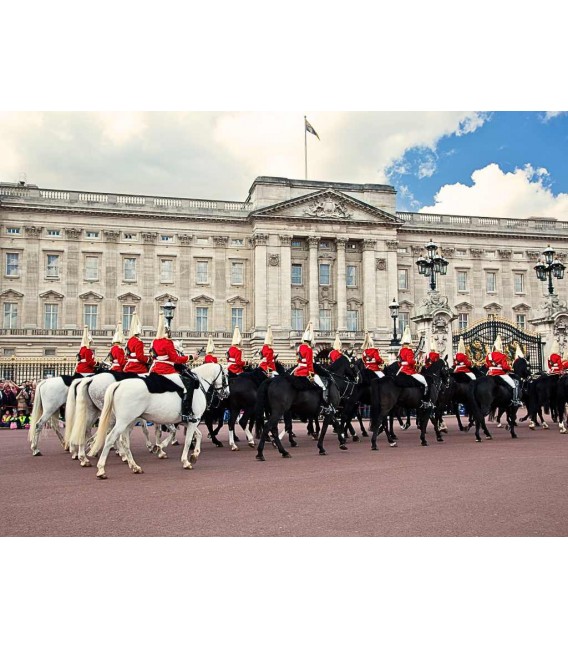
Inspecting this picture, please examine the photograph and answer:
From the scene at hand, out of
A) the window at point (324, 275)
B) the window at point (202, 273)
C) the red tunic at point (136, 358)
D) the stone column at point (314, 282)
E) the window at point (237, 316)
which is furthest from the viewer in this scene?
the window at point (324, 275)

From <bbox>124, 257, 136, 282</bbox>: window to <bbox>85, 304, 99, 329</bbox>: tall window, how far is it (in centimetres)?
336

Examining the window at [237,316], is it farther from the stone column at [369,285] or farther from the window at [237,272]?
the stone column at [369,285]

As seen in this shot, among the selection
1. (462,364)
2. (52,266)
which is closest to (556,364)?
(462,364)

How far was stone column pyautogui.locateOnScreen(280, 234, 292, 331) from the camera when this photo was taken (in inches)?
1943

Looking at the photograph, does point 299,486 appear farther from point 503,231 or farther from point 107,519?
point 503,231

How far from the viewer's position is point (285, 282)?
49.9 metres

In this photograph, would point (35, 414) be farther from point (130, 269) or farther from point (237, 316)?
point (237, 316)

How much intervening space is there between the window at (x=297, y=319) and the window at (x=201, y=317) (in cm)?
698

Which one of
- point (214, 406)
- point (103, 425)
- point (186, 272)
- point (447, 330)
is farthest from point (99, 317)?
point (103, 425)

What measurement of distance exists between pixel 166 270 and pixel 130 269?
2788 millimetres

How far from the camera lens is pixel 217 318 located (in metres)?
50.0

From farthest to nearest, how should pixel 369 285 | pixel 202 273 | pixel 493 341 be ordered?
1. pixel 369 285
2. pixel 202 273
3. pixel 493 341

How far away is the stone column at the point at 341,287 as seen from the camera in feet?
167

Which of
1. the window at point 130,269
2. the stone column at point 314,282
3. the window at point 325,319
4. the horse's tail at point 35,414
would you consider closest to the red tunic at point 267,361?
the horse's tail at point 35,414
